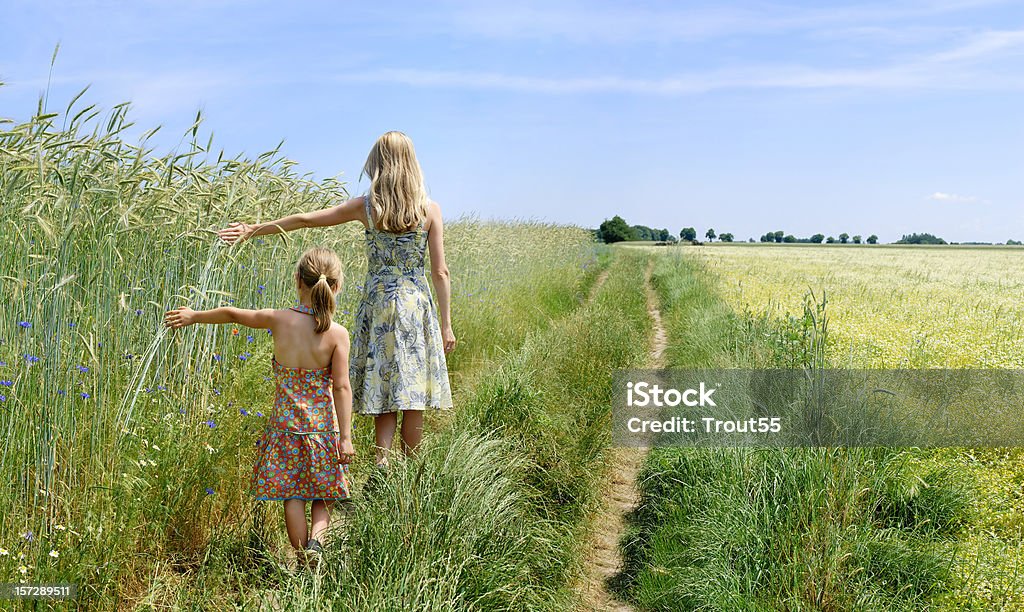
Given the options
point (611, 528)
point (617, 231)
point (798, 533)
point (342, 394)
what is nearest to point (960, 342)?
point (611, 528)

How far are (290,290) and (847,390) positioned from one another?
12.7 feet

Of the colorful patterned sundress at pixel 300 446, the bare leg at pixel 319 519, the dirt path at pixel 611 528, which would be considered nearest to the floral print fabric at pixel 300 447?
the colorful patterned sundress at pixel 300 446

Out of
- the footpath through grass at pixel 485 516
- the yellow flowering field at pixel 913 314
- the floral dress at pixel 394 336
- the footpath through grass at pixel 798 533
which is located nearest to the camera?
the footpath through grass at pixel 485 516

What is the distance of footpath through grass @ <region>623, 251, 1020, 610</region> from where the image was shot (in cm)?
332

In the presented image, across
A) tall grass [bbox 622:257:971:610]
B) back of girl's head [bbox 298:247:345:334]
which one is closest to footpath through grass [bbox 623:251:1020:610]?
tall grass [bbox 622:257:971:610]

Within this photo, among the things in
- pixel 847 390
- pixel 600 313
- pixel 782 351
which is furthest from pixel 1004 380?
pixel 600 313

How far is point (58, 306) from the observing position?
10.4 ft

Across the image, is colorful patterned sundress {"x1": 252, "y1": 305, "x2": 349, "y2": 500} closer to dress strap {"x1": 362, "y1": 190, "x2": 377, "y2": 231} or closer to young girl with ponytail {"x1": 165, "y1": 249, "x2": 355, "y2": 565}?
young girl with ponytail {"x1": 165, "y1": 249, "x2": 355, "y2": 565}

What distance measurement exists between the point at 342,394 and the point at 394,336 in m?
0.73

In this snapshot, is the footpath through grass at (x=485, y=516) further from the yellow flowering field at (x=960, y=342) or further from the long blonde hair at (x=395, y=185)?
the yellow flowering field at (x=960, y=342)

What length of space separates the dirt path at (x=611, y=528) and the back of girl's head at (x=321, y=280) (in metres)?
1.86

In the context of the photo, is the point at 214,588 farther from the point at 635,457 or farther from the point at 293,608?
the point at 635,457

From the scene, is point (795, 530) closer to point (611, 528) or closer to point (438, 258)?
point (611, 528)

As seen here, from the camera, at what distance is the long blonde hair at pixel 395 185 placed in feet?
13.5
